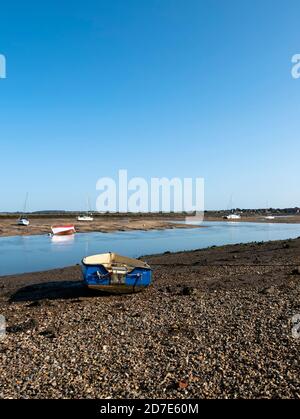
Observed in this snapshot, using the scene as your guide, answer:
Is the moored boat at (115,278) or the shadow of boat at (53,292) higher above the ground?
the moored boat at (115,278)

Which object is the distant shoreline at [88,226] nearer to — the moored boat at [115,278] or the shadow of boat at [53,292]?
the shadow of boat at [53,292]

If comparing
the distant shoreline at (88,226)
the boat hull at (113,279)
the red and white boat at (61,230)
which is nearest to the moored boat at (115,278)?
the boat hull at (113,279)

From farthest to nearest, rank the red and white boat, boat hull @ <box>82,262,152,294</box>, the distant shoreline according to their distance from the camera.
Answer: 1. the distant shoreline
2. the red and white boat
3. boat hull @ <box>82,262,152,294</box>

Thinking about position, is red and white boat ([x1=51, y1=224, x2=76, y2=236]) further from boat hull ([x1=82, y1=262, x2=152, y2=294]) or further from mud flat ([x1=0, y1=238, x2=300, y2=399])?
boat hull ([x1=82, y1=262, x2=152, y2=294])

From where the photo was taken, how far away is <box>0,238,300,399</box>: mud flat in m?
8.51

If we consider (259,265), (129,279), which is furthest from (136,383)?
(259,265)

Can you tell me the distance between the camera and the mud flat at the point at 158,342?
851 centimetres

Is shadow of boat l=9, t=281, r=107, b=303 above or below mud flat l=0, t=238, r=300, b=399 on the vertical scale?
below

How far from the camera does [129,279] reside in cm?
1797

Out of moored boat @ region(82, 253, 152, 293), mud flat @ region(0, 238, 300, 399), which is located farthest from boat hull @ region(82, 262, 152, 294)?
mud flat @ region(0, 238, 300, 399)

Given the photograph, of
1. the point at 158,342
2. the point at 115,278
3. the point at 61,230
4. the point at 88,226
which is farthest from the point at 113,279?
the point at 88,226

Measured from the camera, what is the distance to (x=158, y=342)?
36.6ft
